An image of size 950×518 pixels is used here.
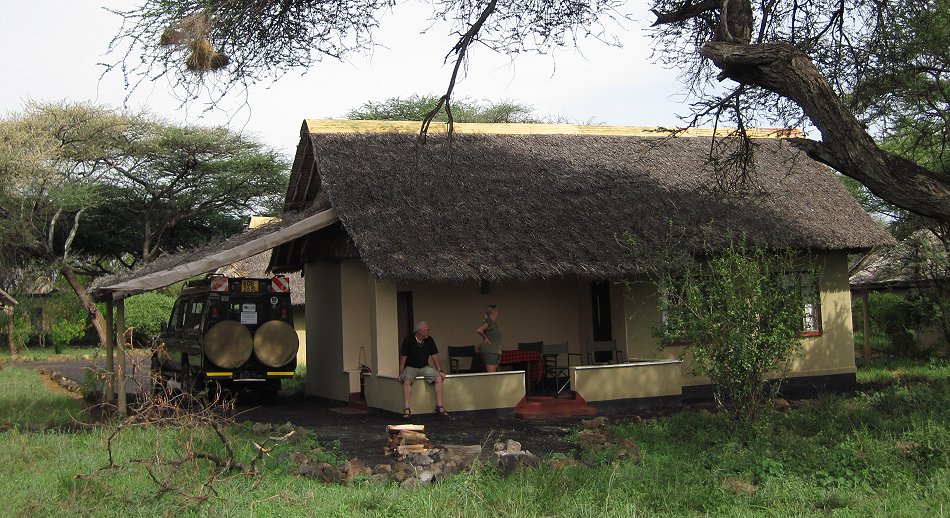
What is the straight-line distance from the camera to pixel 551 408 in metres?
14.2

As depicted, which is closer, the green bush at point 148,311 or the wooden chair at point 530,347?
the wooden chair at point 530,347

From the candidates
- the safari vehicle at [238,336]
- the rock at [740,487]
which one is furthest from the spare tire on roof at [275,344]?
the rock at [740,487]

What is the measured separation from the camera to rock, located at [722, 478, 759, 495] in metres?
7.54

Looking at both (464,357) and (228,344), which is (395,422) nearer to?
(464,357)

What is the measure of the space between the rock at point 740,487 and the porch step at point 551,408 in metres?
6.11

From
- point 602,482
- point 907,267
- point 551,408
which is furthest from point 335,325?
point 907,267

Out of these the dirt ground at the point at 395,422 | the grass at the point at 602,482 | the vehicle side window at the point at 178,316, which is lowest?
the dirt ground at the point at 395,422

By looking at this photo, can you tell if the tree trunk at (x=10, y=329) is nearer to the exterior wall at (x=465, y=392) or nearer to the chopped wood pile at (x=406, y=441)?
the exterior wall at (x=465, y=392)

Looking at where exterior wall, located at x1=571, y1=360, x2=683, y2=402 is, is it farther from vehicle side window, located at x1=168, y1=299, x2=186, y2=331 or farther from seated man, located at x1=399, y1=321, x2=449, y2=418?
vehicle side window, located at x1=168, y1=299, x2=186, y2=331

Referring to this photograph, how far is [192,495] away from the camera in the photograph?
6977 mm

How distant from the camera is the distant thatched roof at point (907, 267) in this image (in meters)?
19.6

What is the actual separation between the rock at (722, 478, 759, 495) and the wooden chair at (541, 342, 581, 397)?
277 inches

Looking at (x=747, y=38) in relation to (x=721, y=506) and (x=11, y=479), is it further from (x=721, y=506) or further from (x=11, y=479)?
(x=11, y=479)

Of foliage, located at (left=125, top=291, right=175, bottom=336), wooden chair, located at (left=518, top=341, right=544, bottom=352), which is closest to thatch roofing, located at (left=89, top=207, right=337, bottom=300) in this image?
wooden chair, located at (left=518, top=341, right=544, bottom=352)
